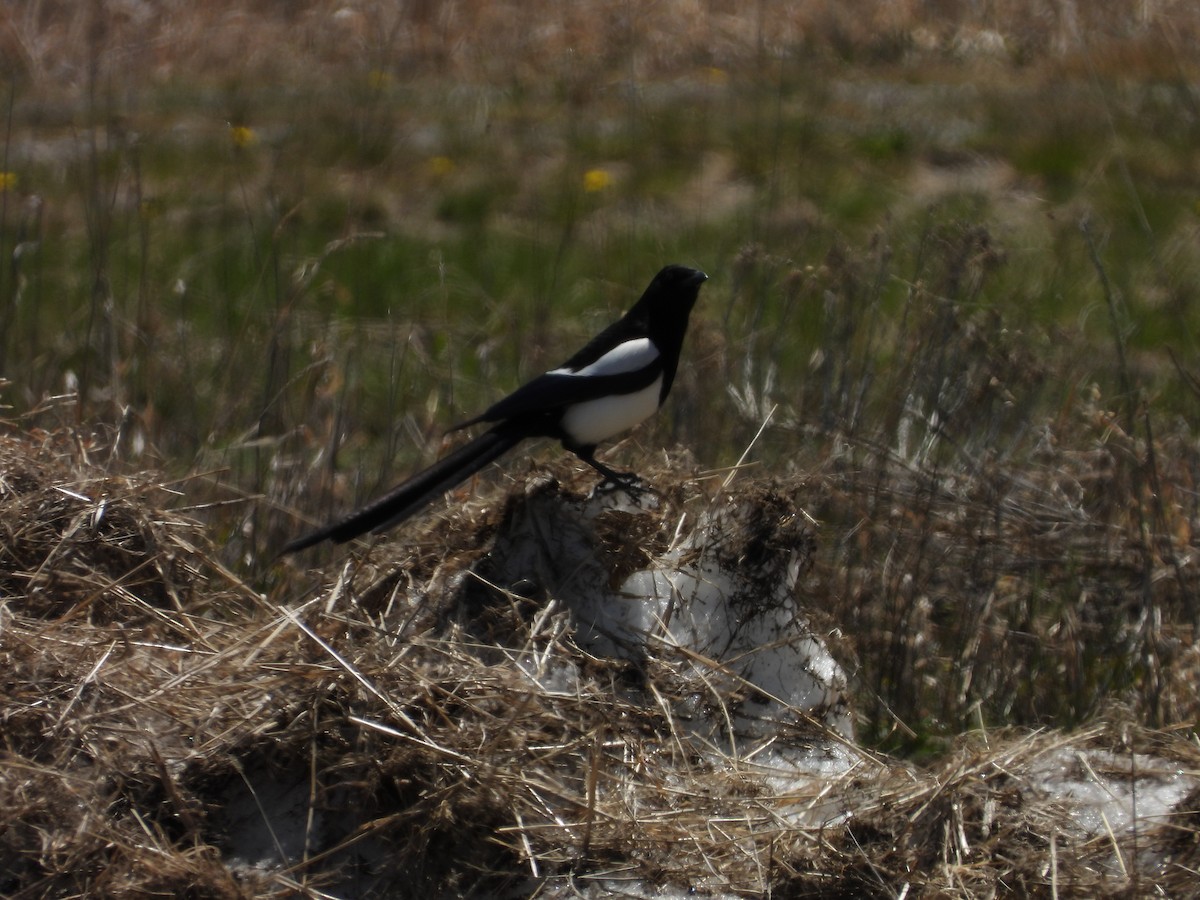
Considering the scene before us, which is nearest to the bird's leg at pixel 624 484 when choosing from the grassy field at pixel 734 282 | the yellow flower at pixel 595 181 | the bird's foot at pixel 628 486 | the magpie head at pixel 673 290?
the bird's foot at pixel 628 486

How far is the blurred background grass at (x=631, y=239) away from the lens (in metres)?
4.27

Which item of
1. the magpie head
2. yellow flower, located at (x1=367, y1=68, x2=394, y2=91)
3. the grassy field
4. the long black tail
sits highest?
yellow flower, located at (x1=367, y1=68, x2=394, y2=91)

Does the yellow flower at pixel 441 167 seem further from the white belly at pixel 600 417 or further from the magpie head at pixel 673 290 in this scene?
the white belly at pixel 600 417

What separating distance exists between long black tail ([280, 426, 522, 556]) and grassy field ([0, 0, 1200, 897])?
0.41 metres

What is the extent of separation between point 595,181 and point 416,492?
3833 mm

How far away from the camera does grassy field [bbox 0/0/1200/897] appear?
4.12 m

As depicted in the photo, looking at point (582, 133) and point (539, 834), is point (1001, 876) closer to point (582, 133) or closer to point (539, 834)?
point (539, 834)

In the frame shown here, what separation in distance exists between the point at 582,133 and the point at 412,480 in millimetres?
5249

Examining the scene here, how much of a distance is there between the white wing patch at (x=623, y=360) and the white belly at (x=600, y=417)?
0.06 metres

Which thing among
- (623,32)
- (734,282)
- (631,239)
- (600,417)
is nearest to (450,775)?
(600,417)

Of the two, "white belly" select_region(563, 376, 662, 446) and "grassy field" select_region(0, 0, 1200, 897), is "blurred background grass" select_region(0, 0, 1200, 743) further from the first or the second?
"white belly" select_region(563, 376, 662, 446)

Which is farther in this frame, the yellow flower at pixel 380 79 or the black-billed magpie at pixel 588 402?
the yellow flower at pixel 380 79

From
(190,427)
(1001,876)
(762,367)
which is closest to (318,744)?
(1001,876)

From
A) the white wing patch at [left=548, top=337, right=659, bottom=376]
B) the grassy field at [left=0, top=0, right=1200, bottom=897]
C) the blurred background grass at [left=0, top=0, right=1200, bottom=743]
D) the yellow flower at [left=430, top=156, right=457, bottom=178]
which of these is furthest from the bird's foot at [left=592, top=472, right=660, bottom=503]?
the yellow flower at [left=430, top=156, right=457, bottom=178]
